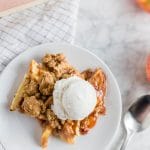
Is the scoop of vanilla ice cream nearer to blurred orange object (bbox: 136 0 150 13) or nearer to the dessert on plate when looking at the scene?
the dessert on plate

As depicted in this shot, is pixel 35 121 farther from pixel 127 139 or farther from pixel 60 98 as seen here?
pixel 127 139

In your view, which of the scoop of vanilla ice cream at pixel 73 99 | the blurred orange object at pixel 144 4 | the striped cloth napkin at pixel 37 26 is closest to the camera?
the scoop of vanilla ice cream at pixel 73 99

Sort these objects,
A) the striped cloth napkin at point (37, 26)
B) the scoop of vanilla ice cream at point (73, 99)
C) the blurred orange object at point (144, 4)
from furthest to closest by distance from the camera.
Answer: the blurred orange object at point (144, 4), the striped cloth napkin at point (37, 26), the scoop of vanilla ice cream at point (73, 99)

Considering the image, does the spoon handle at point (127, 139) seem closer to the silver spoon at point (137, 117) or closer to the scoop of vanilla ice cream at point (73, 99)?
the silver spoon at point (137, 117)

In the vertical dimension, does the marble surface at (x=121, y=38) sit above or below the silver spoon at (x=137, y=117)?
above

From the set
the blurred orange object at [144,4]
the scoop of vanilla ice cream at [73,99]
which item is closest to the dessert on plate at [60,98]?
the scoop of vanilla ice cream at [73,99]

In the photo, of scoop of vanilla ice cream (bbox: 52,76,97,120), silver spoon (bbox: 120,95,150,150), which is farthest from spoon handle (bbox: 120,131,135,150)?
scoop of vanilla ice cream (bbox: 52,76,97,120)

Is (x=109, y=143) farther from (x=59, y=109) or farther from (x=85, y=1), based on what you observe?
(x=85, y=1)
